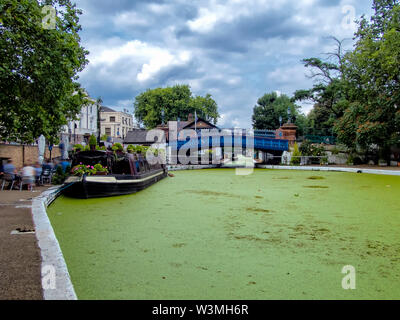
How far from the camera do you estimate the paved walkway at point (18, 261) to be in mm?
3047

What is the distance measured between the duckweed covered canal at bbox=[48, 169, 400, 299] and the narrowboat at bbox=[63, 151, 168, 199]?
131 centimetres

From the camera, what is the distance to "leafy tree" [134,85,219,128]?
56312mm

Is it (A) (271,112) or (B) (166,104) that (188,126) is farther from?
(A) (271,112)

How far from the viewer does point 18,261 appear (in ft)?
12.8

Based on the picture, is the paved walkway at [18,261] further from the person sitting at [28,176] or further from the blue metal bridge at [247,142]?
the blue metal bridge at [247,142]

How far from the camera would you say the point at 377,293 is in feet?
10.9

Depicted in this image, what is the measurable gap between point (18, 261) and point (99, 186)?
21.2 feet

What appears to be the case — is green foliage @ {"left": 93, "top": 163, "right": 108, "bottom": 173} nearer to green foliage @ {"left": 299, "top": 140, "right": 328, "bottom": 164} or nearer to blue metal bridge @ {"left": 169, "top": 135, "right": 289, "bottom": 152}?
blue metal bridge @ {"left": 169, "top": 135, "right": 289, "bottom": 152}

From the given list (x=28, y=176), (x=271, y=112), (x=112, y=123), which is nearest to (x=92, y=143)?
(x=28, y=176)

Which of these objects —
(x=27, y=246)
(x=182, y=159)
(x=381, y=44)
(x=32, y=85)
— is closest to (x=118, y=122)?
(x=182, y=159)

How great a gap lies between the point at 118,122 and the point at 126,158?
5636 centimetres

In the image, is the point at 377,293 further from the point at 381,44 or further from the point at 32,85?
the point at 381,44

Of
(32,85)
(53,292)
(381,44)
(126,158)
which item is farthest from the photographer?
(381,44)

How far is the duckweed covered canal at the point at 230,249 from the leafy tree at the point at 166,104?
1887 inches
